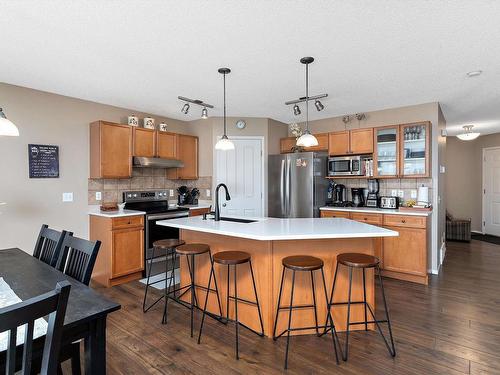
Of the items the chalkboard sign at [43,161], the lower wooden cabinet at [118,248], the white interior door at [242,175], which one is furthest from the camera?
the white interior door at [242,175]

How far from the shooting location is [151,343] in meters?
2.27

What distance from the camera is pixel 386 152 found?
4.20 meters

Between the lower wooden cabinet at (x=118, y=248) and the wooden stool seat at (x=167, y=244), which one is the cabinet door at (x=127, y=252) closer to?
the lower wooden cabinet at (x=118, y=248)

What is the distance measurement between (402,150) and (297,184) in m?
1.58

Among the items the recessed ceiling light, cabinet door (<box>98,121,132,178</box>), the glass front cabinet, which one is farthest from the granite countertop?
cabinet door (<box>98,121,132,178</box>)

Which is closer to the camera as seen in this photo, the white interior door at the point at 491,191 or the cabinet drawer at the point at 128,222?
the cabinet drawer at the point at 128,222

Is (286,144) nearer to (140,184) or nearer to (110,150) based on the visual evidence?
(140,184)

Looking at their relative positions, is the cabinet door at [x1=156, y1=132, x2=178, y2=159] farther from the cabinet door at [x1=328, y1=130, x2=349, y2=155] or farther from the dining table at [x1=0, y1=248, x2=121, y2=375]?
the dining table at [x1=0, y1=248, x2=121, y2=375]

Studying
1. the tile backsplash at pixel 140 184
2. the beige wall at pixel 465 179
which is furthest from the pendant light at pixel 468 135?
the tile backsplash at pixel 140 184

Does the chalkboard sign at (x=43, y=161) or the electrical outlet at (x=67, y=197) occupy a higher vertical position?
the chalkboard sign at (x=43, y=161)

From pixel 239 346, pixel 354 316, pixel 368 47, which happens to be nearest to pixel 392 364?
pixel 354 316

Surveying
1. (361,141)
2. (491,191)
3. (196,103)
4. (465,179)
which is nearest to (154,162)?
(196,103)

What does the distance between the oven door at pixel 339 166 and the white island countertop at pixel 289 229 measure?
1.80 m

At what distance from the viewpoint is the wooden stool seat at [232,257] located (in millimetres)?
2230
